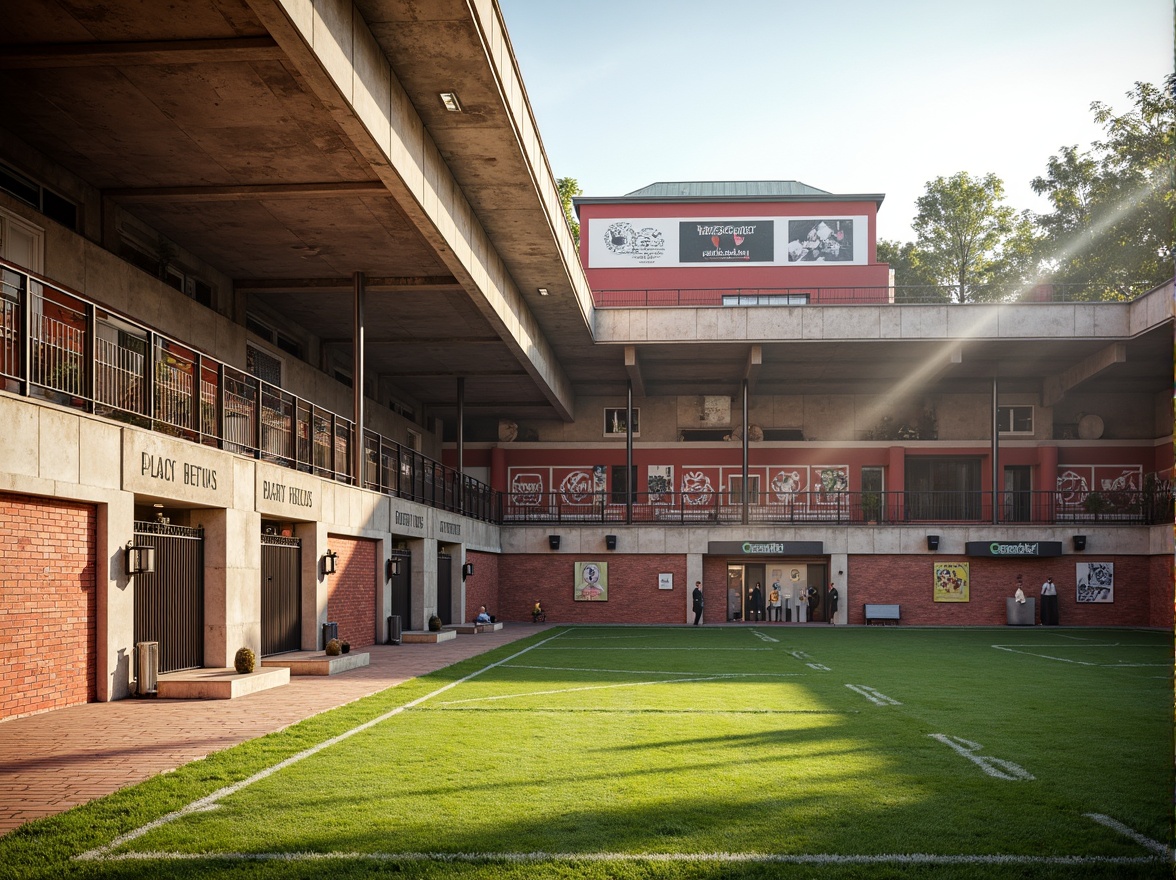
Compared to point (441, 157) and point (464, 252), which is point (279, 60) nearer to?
point (441, 157)

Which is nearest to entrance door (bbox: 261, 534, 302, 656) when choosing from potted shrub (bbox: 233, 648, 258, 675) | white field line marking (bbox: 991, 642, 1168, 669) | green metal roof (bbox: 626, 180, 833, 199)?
potted shrub (bbox: 233, 648, 258, 675)

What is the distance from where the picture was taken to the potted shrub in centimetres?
1546

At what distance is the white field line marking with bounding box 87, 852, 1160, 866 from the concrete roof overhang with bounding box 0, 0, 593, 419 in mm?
9103

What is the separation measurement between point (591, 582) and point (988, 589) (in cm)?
1401

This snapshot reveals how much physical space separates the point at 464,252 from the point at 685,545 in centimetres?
1856

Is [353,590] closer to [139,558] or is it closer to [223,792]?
[139,558]

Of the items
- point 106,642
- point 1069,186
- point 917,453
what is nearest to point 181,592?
point 106,642

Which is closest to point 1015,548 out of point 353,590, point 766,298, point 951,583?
point 951,583

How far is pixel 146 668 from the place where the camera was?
1415 centimetres

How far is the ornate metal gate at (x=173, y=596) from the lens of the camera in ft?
48.4

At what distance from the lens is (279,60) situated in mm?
14812

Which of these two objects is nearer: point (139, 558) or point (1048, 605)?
point (139, 558)

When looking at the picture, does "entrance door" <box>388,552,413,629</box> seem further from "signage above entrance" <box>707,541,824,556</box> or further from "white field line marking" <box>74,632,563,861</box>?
"signage above entrance" <box>707,541,824,556</box>

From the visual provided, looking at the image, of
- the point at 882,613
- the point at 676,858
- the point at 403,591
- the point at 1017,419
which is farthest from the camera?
the point at 1017,419
